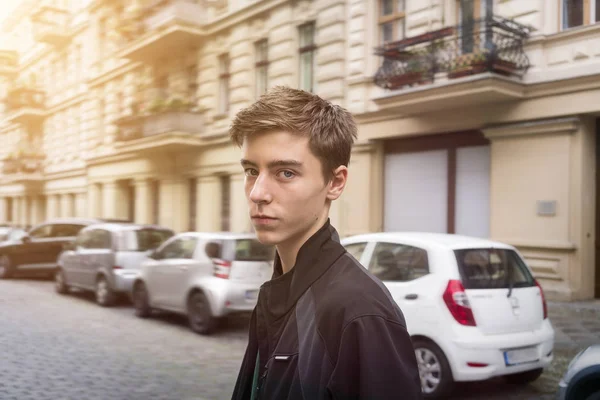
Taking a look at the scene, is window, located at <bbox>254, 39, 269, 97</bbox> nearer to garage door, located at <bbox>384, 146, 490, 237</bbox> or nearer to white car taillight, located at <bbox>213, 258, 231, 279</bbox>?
garage door, located at <bbox>384, 146, 490, 237</bbox>

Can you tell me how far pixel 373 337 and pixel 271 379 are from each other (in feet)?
1.09

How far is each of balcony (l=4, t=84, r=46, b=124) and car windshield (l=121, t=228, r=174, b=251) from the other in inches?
1116

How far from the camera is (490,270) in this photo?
5.94 metres

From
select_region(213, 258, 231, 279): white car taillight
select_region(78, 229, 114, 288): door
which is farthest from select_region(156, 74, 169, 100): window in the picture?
select_region(213, 258, 231, 279): white car taillight

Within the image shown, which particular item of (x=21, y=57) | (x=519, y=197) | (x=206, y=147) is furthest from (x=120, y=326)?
(x=21, y=57)

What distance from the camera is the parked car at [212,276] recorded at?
8.88m

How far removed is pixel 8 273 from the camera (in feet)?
54.9

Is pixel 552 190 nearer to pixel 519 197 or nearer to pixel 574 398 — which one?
pixel 519 197

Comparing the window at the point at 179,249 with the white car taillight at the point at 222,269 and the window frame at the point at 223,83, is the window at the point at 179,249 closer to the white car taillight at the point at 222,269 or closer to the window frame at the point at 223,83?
the white car taillight at the point at 222,269

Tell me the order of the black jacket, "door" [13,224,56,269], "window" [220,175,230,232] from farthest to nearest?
1. "window" [220,175,230,232]
2. "door" [13,224,56,269]
3. the black jacket

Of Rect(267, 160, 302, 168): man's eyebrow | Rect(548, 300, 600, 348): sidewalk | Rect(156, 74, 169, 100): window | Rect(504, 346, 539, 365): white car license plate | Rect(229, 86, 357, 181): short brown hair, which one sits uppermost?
Rect(156, 74, 169, 100): window

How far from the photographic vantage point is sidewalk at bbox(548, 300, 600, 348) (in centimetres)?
830

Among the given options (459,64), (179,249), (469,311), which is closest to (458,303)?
(469,311)

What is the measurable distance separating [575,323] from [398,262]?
4559mm
